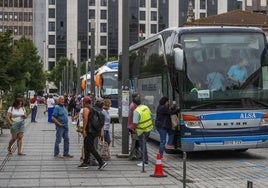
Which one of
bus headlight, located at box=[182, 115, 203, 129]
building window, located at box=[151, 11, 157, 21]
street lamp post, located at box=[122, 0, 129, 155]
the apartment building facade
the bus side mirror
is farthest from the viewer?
building window, located at box=[151, 11, 157, 21]

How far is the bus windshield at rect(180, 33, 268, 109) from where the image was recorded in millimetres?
15234

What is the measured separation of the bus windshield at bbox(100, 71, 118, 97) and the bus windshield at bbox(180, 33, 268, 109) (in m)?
20.9

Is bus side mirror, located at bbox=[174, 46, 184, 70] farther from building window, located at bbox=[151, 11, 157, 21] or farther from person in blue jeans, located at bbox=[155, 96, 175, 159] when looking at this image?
building window, located at bbox=[151, 11, 157, 21]

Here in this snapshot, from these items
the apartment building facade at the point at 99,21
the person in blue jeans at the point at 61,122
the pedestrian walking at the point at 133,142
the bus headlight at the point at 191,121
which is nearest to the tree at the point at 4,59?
the person in blue jeans at the point at 61,122

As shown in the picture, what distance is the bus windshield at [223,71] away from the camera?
15234 millimetres

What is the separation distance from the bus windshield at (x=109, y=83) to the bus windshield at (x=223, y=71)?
20908 mm

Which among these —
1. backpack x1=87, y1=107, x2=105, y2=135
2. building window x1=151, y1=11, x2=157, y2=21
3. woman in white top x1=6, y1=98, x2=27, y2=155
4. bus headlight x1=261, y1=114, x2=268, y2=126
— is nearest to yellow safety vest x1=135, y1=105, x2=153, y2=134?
backpack x1=87, y1=107, x2=105, y2=135

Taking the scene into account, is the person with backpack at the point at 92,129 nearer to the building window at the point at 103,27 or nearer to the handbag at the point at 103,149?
the handbag at the point at 103,149

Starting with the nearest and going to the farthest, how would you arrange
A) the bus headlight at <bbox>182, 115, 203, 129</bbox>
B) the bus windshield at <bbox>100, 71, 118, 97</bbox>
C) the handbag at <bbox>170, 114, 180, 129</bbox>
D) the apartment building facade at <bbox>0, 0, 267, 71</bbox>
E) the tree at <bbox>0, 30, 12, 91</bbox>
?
Answer: the bus headlight at <bbox>182, 115, 203, 129</bbox>
the handbag at <bbox>170, 114, 180, 129</bbox>
the tree at <bbox>0, 30, 12, 91</bbox>
the bus windshield at <bbox>100, 71, 118, 97</bbox>
the apartment building facade at <bbox>0, 0, 267, 71</bbox>

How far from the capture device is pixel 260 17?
225ft

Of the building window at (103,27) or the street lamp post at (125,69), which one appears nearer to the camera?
the street lamp post at (125,69)

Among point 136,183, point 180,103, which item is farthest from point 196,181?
point 180,103

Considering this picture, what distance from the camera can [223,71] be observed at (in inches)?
609

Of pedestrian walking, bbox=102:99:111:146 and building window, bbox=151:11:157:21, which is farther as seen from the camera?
building window, bbox=151:11:157:21
